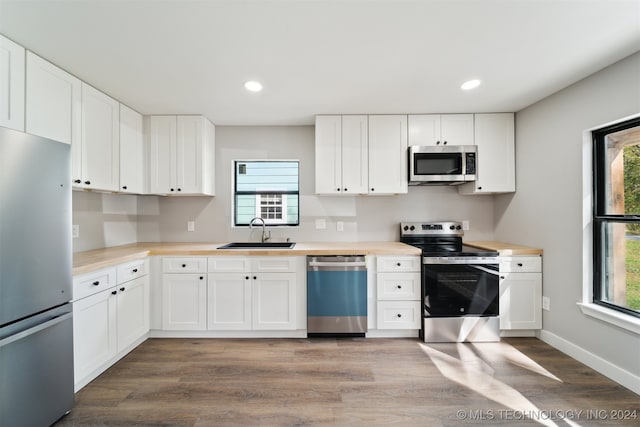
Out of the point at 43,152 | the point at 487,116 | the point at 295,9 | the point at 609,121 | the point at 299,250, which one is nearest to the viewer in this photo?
the point at 295,9

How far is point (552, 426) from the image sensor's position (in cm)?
154

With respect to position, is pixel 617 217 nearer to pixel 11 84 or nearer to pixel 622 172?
pixel 622 172

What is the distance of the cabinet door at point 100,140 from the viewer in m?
2.16

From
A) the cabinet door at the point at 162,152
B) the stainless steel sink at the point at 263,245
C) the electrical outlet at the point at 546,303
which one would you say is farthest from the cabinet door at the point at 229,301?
the electrical outlet at the point at 546,303

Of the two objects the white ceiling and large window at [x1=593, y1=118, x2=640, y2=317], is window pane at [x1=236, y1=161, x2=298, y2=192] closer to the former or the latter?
the white ceiling

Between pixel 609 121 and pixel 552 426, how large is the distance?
2.13 m

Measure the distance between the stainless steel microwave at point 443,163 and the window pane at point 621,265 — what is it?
3.79 ft

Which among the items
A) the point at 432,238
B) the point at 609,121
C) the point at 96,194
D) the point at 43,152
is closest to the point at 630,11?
the point at 609,121

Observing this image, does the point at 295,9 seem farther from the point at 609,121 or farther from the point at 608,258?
the point at 608,258

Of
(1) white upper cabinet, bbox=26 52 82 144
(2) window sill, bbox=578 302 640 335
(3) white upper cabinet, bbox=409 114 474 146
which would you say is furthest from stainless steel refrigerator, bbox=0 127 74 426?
(2) window sill, bbox=578 302 640 335

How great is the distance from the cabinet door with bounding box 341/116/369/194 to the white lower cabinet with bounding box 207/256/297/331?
1.07m

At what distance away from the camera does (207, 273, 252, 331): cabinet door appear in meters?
2.57

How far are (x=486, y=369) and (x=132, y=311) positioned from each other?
3064 mm

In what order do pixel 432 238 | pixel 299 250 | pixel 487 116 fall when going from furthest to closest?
1. pixel 432 238
2. pixel 487 116
3. pixel 299 250
